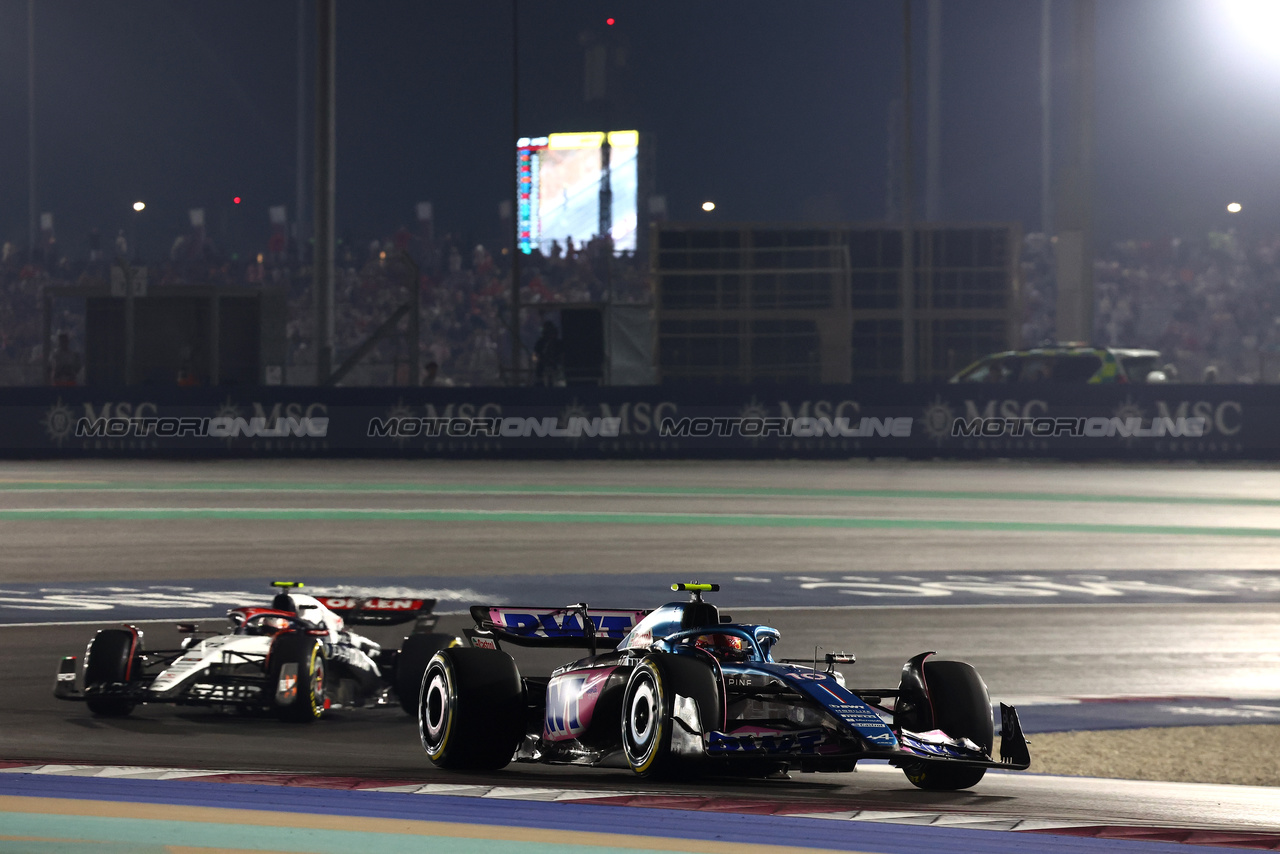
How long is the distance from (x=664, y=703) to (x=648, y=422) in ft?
Result: 79.1

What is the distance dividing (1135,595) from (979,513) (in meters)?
7.31

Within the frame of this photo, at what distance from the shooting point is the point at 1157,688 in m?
10.6

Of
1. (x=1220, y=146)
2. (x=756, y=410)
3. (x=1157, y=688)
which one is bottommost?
(x=1157, y=688)

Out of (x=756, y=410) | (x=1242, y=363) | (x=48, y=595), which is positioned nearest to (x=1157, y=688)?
(x=48, y=595)

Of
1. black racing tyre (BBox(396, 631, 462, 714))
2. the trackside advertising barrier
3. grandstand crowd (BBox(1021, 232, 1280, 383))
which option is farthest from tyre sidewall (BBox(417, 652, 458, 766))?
grandstand crowd (BBox(1021, 232, 1280, 383))

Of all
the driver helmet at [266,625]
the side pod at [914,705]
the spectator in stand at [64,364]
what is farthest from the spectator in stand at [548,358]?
the side pod at [914,705]

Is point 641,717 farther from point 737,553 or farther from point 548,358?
point 548,358

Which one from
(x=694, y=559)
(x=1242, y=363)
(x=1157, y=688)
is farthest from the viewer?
(x=1242, y=363)

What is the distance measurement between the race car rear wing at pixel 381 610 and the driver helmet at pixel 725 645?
3.75 m

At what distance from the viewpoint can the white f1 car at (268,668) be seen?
8.32 metres

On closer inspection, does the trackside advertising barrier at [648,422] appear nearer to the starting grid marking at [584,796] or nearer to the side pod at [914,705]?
the starting grid marking at [584,796]

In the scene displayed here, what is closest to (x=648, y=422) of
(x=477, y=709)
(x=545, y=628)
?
(x=545, y=628)

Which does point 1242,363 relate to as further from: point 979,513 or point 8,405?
A: point 8,405

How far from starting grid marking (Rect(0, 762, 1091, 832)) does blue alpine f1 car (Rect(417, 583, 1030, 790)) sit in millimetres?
130
